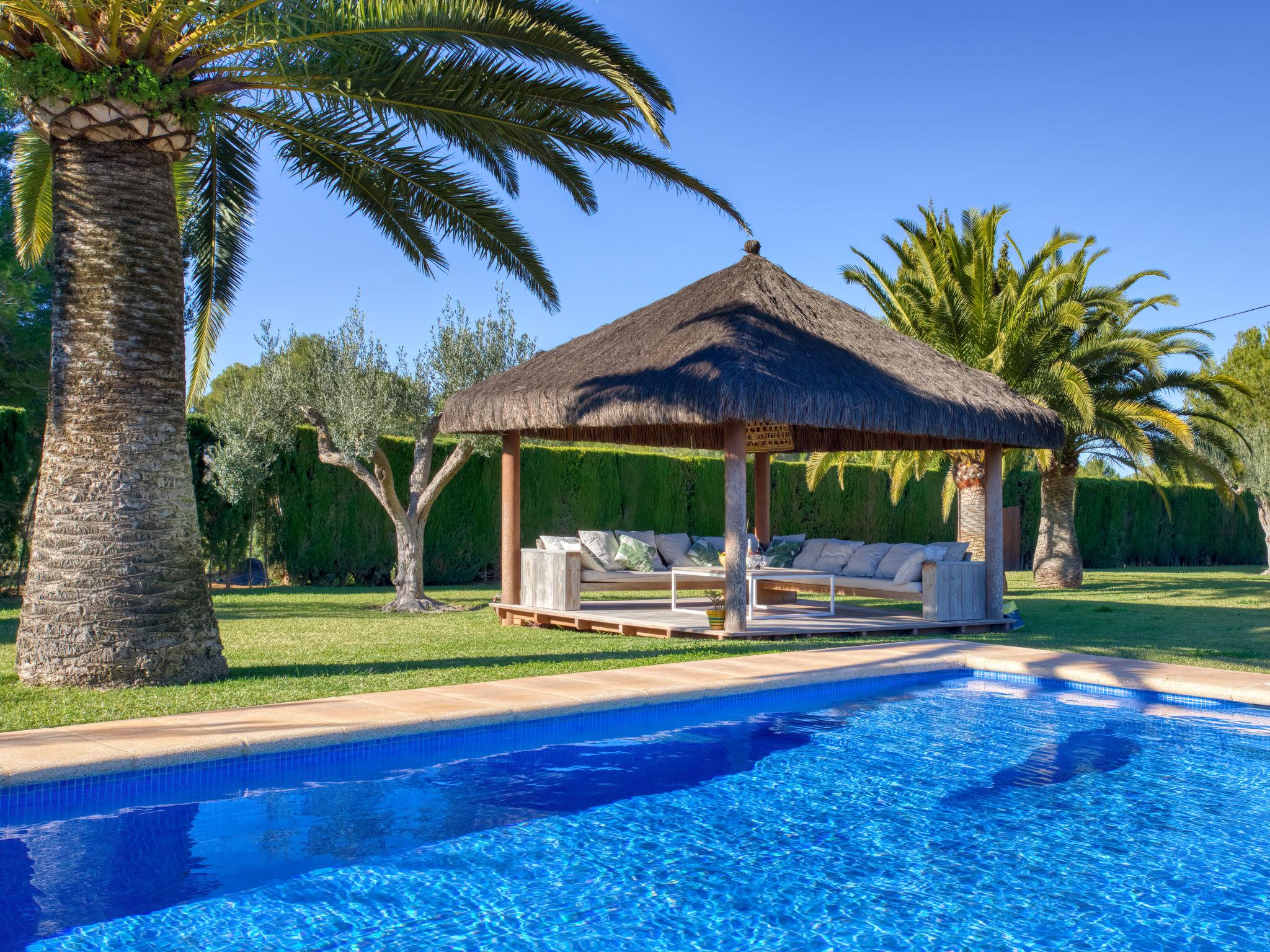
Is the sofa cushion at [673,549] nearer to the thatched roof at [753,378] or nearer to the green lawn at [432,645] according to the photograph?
the green lawn at [432,645]

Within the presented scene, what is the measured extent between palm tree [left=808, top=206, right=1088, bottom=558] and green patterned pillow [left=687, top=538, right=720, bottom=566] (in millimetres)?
4774

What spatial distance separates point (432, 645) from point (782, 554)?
5.70 metres

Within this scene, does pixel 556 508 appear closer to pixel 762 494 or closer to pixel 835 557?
pixel 762 494

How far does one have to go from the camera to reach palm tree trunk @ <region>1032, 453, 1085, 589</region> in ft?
64.2

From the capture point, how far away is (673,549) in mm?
14945

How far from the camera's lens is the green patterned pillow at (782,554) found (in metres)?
14.0

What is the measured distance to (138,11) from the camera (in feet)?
22.5

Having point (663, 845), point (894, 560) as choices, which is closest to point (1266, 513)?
point (894, 560)

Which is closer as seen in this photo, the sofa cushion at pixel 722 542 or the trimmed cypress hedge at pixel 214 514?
the sofa cushion at pixel 722 542

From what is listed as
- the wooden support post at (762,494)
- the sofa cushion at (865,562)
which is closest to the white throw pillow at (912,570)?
the sofa cushion at (865,562)

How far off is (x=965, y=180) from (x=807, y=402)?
1023cm

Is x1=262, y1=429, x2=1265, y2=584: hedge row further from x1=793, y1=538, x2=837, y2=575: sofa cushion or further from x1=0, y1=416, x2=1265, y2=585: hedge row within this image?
x1=793, y1=538, x2=837, y2=575: sofa cushion

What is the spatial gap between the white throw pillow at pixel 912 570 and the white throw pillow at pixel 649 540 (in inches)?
128

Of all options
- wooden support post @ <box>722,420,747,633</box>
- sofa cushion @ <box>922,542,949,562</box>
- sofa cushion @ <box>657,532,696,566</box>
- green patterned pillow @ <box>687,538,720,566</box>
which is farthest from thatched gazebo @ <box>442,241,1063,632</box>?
green patterned pillow @ <box>687,538,720,566</box>
